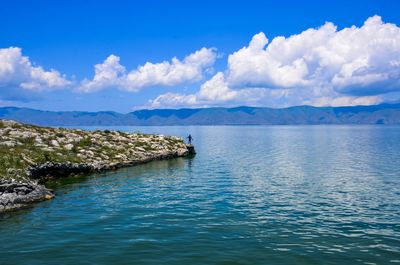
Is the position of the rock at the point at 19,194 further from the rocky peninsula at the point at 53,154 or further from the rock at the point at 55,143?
the rock at the point at 55,143

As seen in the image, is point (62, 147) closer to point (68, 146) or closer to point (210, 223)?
point (68, 146)

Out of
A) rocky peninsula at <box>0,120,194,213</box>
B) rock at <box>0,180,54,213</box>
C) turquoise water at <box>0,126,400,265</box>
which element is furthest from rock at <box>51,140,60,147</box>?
rock at <box>0,180,54,213</box>

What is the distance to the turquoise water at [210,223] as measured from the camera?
71.8 ft

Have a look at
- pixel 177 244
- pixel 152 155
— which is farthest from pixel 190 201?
pixel 152 155

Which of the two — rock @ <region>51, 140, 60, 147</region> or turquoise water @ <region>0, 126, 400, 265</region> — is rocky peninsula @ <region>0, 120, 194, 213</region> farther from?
turquoise water @ <region>0, 126, 400, 265</region>

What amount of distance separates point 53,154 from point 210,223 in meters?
34.0

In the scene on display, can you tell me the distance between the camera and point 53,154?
5353 cm

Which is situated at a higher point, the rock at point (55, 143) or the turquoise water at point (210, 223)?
the rock at point (55, 143)

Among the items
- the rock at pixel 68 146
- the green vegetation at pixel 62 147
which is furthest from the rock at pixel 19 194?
the rock at pixel 68 146

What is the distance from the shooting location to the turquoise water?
71.8 feet

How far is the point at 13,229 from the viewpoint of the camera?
27.1 m

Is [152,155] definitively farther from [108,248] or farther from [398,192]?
[108,248]

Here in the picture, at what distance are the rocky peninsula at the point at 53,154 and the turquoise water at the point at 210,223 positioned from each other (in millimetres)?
2924

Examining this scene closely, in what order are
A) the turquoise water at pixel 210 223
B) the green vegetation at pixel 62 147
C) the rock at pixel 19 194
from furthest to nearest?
the green vegetation at pixel 62 147, the rock at pixel 19 194, the turquoise water at pixel 210 223
